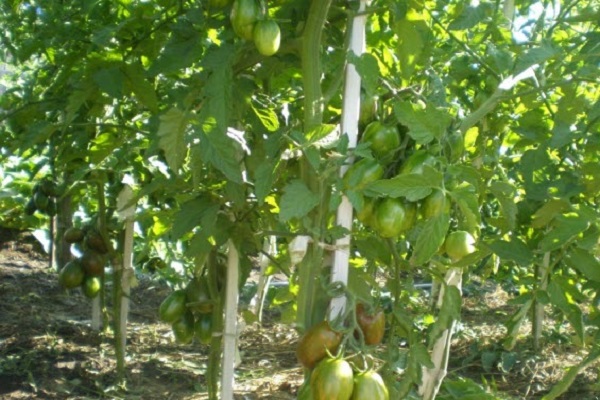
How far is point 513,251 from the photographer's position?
159 centimetres

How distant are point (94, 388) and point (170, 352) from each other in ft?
1.73

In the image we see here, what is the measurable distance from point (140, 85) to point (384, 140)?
26.0 inches

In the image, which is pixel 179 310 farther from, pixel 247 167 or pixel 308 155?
pixel 308 155

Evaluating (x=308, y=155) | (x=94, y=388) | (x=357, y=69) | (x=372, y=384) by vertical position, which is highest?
(x=357, y=69)

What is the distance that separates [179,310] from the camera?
1.99 meters

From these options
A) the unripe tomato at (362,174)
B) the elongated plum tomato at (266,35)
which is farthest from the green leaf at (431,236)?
the elongated plum tomato at (266,35)

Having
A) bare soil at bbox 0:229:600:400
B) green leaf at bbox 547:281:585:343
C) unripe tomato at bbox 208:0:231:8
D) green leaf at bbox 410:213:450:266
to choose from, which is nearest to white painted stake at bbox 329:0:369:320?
green leaf at bbox 410:213:450:266

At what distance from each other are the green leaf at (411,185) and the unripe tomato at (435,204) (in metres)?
0.02

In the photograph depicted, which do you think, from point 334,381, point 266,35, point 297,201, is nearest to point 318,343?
point 334,381

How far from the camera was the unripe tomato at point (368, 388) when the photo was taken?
1093 mm

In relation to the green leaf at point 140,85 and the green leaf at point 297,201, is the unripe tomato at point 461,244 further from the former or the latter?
the green leaf at point 140,85

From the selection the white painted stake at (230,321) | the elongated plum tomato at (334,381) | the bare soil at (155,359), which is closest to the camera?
the elongated plum tomato at (334,381)

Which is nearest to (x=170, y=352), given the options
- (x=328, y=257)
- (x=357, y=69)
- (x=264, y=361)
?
(x=264, y=361)

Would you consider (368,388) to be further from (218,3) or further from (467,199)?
(218,3)
